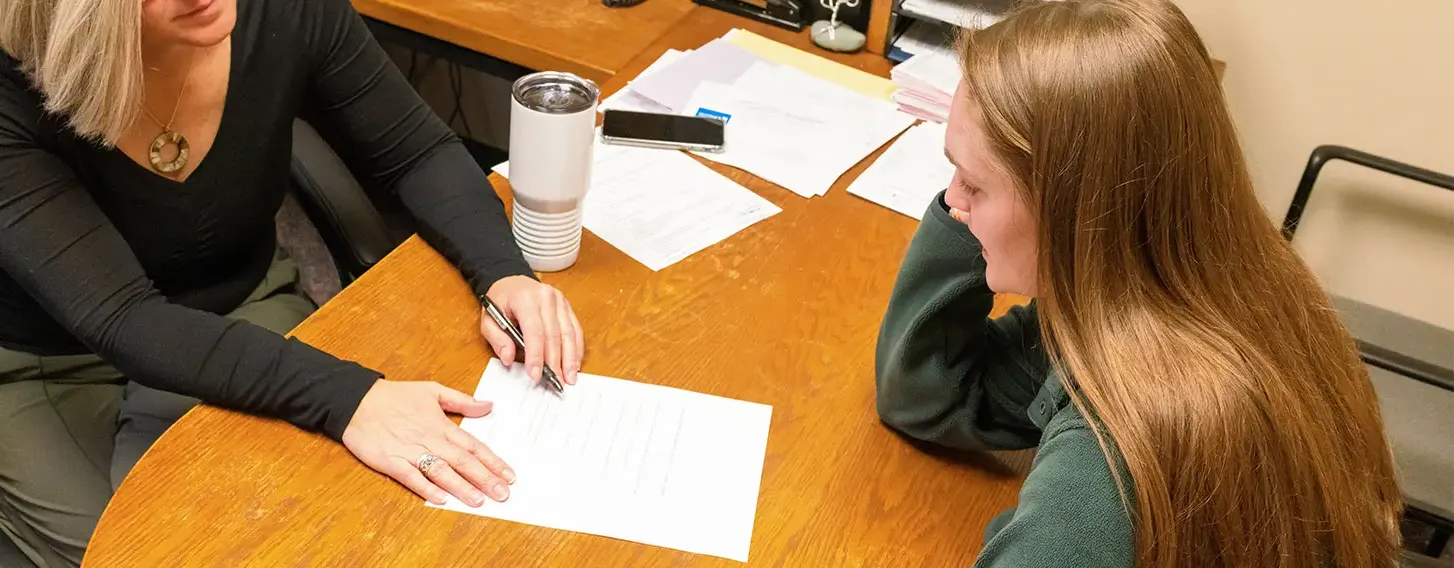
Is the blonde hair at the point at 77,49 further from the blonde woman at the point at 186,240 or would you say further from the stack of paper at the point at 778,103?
the stack of paper at the point at 778,103

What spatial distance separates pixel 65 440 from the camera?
1.12 meters

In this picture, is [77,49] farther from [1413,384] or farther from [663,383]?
[1413,384]

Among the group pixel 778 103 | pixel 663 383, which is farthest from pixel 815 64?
pixel 663 383

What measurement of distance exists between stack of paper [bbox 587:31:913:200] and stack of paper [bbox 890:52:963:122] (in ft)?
0.08

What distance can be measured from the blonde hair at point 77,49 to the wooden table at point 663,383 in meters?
0.27

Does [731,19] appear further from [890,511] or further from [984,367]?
[890,511]

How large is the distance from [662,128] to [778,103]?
211mm

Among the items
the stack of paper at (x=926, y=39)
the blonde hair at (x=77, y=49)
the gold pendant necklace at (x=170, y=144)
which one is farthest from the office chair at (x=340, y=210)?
the stack of paper at (x=926, y=39)

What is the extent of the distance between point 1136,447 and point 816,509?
0.94ft

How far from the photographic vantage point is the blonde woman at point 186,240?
3.01ft

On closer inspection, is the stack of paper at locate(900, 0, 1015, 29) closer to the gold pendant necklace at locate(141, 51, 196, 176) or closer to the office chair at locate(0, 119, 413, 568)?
the office chair at locate(0, 119, 413, 568)

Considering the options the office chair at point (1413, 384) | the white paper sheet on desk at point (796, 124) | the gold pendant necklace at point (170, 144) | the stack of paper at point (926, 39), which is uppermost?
the gold pendant necklace at point (170, 144)

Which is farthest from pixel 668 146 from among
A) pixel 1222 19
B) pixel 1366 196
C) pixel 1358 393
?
pixel 1366 196

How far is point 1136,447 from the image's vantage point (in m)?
0.71
